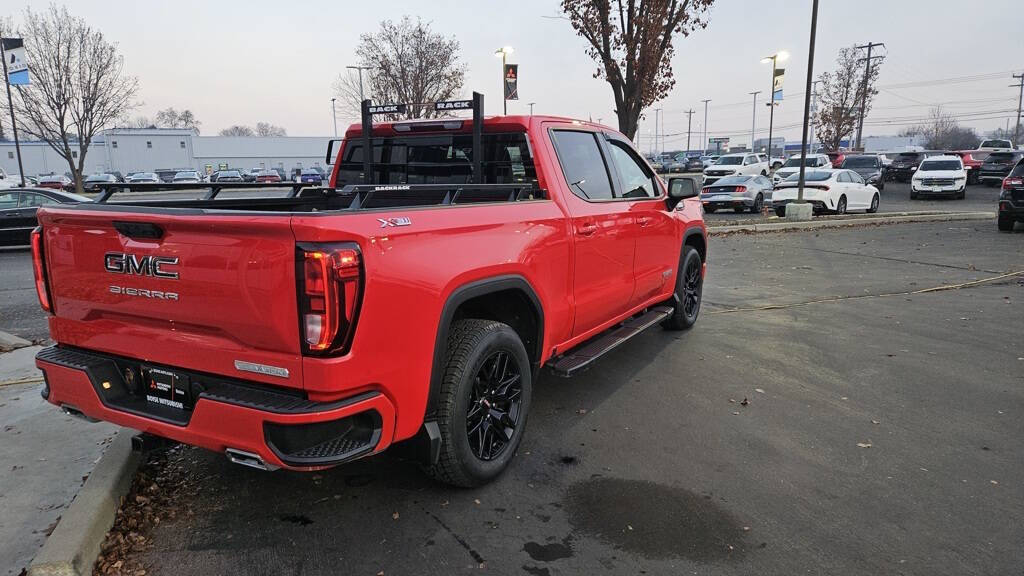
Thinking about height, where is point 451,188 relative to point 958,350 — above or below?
above

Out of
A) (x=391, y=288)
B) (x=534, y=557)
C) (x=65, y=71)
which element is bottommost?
(x=534, y=557)

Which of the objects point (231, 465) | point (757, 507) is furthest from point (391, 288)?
point (757, 507)

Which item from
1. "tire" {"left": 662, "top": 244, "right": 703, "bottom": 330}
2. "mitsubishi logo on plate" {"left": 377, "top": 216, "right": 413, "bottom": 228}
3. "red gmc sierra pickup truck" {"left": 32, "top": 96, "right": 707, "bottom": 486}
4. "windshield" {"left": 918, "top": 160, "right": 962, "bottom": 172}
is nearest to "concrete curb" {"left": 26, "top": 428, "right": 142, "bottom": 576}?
"red gmc sierra pickup truck" {"left": 32, "top": 96, "right": 707, "bottom": 486}

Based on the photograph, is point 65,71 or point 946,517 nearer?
point 946,517

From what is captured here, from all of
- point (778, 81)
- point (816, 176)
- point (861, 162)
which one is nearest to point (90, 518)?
point (816, 176)

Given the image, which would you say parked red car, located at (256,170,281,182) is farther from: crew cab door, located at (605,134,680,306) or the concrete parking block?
crew cab door, located at (605,134,680,306)

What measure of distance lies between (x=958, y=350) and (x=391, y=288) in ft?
18.5

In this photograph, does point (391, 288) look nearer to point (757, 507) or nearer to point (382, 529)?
point (382, 529)

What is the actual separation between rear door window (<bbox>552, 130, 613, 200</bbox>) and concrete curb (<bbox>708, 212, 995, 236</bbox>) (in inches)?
447

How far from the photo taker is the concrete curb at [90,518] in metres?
2.52

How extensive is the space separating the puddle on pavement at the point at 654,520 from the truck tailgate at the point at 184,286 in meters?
1.58

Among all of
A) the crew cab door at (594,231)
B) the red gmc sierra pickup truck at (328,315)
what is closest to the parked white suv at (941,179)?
the crew cab door at (594,231)

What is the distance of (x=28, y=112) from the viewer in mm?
23656

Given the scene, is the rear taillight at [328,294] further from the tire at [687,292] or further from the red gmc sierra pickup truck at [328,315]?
the tire at [687,292]
